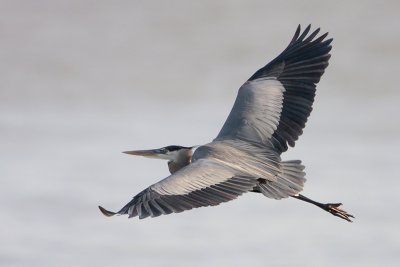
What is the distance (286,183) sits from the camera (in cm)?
731

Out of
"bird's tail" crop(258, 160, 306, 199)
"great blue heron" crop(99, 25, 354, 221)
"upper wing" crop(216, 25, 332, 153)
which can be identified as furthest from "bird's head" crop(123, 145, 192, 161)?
"bird's tail" crop(258, 160, 306, 199)

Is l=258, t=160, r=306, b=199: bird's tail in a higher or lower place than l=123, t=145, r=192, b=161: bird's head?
lower

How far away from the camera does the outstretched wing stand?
6.42 meters

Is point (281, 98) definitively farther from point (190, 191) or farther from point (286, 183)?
point (190, 191)

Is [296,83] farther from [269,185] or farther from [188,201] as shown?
[188,201]

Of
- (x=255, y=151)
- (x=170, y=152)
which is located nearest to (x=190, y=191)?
(x=255, y=151)

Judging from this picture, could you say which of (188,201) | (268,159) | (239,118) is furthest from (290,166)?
(188,201)

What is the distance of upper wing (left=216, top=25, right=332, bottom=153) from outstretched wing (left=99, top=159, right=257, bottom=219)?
3.05ft

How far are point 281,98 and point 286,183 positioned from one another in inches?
41.4

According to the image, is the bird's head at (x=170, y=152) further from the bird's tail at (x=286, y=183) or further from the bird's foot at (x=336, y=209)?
the bird's foot at (x=336, y=209)

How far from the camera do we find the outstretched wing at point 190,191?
642cm

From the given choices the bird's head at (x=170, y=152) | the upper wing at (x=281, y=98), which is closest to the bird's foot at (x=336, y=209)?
the upper wing at (x=281, y=98)

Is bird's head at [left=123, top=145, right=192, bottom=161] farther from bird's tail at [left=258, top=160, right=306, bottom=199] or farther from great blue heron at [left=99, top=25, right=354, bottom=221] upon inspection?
bird's tail at [left=258, top=160, right=306, bottom=199]

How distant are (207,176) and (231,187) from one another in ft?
0.79
